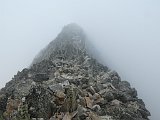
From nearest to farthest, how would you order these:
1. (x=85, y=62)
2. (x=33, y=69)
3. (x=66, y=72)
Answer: (x=66, y=72) → (x=33, y=69) → (x=85, y=62)

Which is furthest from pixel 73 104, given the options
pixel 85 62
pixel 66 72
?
pixel 85 62

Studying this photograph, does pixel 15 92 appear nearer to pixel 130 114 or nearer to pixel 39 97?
pixel 39 97

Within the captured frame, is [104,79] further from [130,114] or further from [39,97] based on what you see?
[39,97]

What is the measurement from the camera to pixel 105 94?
4681cm

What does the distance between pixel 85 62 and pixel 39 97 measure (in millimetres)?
33939

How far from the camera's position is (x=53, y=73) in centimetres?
5797

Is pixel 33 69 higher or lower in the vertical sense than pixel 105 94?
lower

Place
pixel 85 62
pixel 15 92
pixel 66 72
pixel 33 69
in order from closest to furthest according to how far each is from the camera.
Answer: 1. pixel 15 92
2. pixel 66 72
3. pixel 33 69
4. pixel 85 62

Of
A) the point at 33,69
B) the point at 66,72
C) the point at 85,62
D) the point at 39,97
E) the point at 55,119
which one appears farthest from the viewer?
the point at 85,62

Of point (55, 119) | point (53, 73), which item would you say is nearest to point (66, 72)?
point (53, 73)

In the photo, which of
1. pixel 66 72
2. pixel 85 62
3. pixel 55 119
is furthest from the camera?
pixel 85 62

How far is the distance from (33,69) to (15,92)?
2180 centimetres

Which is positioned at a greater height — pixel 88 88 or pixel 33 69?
pixel 88 88

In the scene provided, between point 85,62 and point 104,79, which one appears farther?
point 85,62
